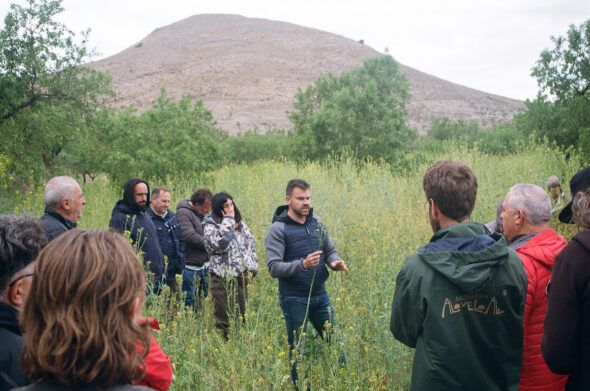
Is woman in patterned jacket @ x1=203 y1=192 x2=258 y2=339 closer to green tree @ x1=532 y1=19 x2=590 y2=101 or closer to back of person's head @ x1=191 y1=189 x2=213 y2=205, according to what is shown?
back of person's head @ x1=191 y1=189 x2=213 y2=205

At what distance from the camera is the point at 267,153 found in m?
33.8

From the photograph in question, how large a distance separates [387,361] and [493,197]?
6.12 metres

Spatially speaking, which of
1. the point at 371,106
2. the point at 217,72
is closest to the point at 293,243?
the point at 371,106

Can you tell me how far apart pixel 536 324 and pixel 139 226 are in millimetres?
4700

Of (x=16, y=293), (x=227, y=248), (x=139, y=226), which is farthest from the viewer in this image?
(x=139, y=226)

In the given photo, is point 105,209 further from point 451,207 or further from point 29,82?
point 451,207

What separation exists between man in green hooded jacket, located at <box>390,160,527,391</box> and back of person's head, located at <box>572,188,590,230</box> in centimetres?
34

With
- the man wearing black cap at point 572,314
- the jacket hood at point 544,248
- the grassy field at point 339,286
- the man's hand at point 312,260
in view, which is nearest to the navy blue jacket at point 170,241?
the grassy field at point 339,286

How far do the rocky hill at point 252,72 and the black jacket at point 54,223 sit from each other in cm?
6193

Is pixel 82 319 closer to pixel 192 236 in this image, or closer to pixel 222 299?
pixel 222 299

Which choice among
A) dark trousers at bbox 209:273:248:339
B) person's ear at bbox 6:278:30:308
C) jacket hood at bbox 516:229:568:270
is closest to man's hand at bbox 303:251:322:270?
jacket hood at bbox 516:229:568:270

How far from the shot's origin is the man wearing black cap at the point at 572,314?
7.71 feet

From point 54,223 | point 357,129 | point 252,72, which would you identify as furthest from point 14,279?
point 252,72

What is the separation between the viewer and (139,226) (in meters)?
6.28
